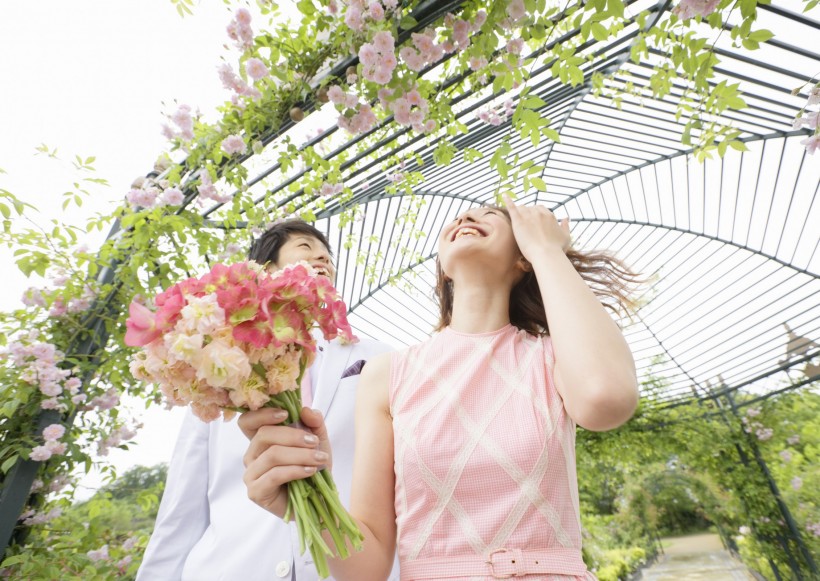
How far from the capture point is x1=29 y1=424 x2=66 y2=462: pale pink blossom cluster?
2.36 m

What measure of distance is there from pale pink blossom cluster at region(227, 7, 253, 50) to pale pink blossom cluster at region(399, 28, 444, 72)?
0.68m

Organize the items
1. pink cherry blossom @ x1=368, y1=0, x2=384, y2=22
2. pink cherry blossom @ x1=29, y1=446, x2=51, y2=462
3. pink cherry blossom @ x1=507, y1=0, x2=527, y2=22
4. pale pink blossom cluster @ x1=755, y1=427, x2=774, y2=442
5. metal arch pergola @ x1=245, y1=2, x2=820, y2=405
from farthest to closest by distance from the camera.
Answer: pale pink blossom cluster @ x1=755, y1=427, x2=774, y2=442
metal arch pergola @ x1=245, y1=2, x2=820, y2=405
pink cherry blossom @ x1=29, y1=446, x2=51, y2=462
pink cherry blossom @ x1=368, y1=0, x2=384, y2=22
pink cherry blossom @ x1=507, y1=0, x2=527, y2=22

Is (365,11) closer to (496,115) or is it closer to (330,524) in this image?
(496,115)

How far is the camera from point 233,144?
7.96ft

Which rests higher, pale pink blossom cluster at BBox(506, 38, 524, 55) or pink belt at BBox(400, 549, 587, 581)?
pale pink blossom cluster at BBox(506, 38, 524, 55)

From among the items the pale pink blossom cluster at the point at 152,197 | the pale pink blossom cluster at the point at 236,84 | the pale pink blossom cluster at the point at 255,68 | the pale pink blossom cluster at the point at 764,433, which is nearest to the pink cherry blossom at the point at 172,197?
the pale pink blossom cluster at the point at 152,197

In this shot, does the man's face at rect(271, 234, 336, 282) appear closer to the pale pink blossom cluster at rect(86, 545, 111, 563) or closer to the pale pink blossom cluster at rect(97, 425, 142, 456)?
the pale pink blossom cluster at rect(97, 425, 142, 456)

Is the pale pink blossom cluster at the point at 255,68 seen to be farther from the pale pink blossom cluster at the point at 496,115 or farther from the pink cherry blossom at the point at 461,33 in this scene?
the pale pink blossom cluster at the point at 496,115

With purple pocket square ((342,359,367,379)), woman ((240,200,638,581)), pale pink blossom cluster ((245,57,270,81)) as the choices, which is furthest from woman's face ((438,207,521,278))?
pale pink blossom cluster ((245,57,270,81))

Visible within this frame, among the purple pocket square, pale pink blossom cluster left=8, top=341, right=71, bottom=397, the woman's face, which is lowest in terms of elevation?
the purple pocket square

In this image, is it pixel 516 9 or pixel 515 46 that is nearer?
pixel 516 9

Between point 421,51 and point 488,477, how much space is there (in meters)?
1.74

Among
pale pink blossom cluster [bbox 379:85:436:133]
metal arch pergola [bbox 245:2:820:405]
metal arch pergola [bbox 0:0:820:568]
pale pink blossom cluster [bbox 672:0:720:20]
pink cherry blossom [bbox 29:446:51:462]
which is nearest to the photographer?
pale pink blossom cluster [bbox 672:0:720:20]

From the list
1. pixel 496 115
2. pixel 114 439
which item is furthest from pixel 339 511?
pixel 114 439
